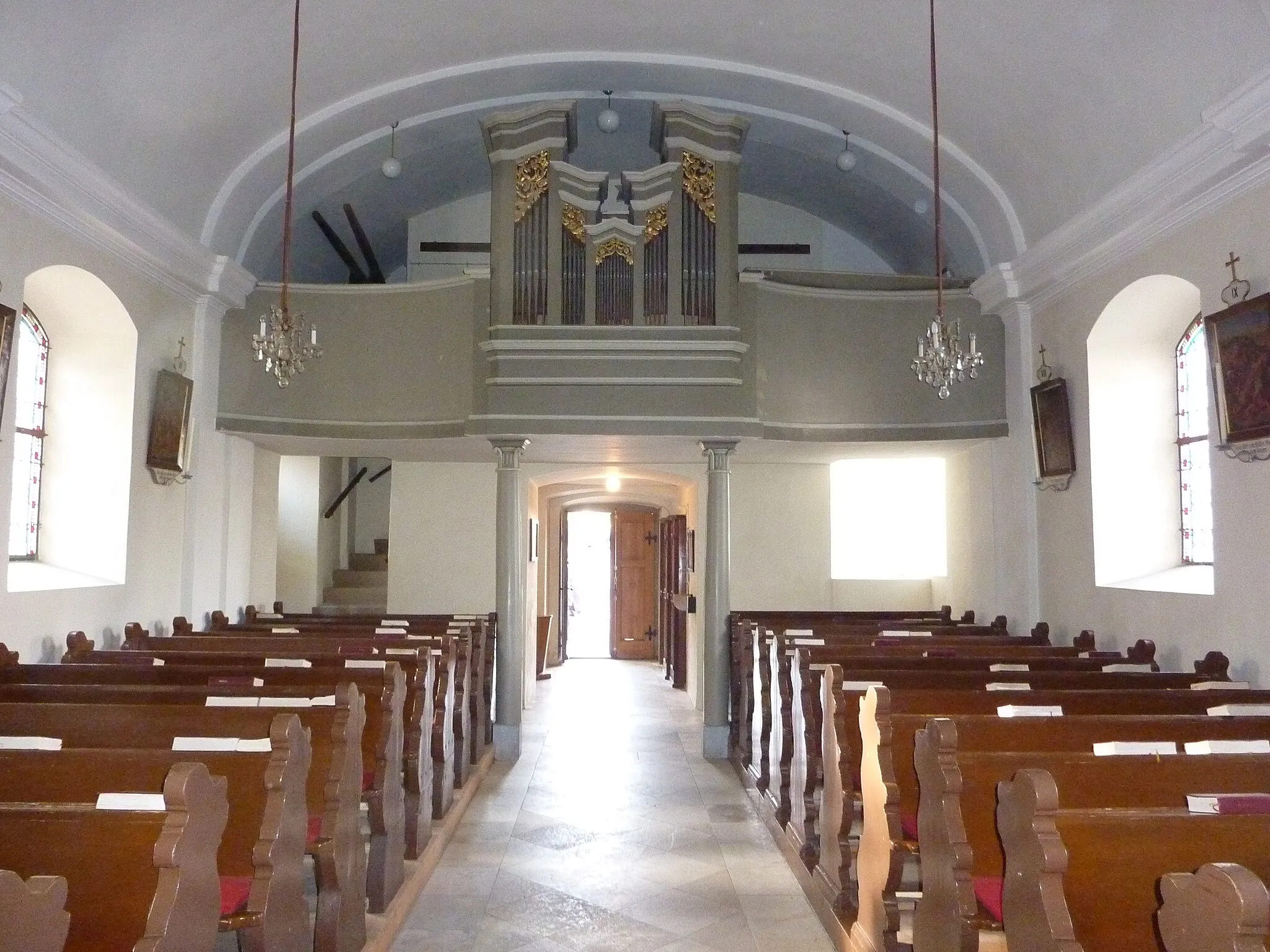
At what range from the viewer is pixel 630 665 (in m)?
14.2

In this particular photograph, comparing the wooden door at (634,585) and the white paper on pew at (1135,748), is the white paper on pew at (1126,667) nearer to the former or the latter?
the white paper on pew at (1135,748)

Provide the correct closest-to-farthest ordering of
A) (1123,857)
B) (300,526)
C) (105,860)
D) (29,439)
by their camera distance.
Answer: (105,860), (1123,857), (29,439), (300,526)

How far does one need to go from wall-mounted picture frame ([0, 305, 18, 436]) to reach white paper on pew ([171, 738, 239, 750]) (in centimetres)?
268

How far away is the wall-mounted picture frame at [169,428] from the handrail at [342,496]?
5131 mm

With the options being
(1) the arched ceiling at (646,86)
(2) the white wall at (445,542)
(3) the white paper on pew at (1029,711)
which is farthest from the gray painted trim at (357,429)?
(3) the white paper on pew at (1029,711)

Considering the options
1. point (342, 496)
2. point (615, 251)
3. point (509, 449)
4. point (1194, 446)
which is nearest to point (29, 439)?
point (509, 449)

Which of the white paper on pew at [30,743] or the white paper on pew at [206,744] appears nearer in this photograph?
the white paper on pew at [30,743]

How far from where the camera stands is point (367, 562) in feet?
44.2

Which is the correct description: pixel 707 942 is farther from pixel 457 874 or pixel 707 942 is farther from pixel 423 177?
pixel 423 177

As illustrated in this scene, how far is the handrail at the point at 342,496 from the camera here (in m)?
12.4

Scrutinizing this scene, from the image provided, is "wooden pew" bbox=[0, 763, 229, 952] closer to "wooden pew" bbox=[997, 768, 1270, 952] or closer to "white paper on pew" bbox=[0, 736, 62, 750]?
"white paper on pew" bbox=[0, 736, 62, 750]

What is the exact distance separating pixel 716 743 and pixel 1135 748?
4.73m

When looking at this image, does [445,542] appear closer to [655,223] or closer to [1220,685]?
[655,223]

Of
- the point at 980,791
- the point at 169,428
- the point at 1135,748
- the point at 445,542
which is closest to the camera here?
the point at 980,791
